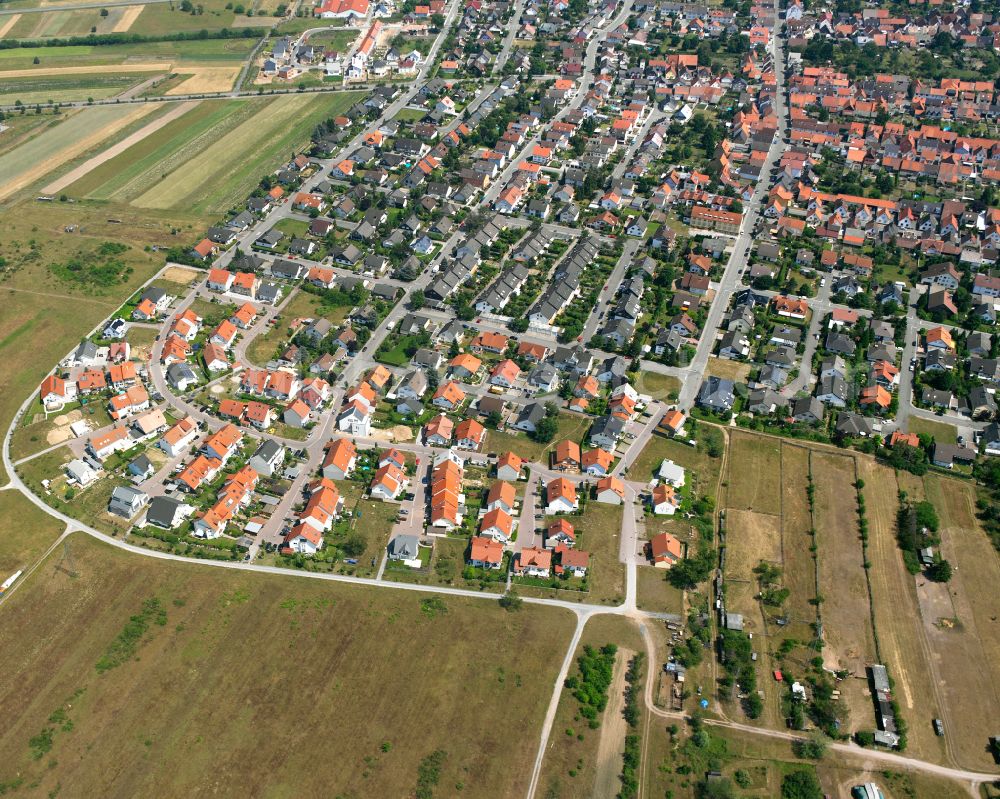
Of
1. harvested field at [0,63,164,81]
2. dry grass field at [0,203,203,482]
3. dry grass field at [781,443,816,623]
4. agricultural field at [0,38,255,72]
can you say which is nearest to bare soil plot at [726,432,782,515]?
dry grass field at [781,443,816,623]

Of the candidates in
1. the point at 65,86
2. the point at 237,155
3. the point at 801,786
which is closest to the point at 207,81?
the point at 65,86

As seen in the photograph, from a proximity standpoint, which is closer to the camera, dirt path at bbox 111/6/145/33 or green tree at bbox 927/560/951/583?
green tree at bbox 927/560/951/583

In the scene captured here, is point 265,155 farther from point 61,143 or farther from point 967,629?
point 967,629

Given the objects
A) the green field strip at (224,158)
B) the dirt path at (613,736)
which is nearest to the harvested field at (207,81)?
the green field strip at (224,158)

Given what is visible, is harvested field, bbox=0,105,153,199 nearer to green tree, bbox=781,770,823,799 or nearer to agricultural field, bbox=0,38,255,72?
agricultural field, bbox=0,38,255,72

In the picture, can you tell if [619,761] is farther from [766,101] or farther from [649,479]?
[766,101]

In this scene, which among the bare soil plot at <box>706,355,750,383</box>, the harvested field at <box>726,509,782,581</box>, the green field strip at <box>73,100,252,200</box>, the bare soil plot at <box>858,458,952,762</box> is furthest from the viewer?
the green field strip at <box>73,100,252,200</box>
